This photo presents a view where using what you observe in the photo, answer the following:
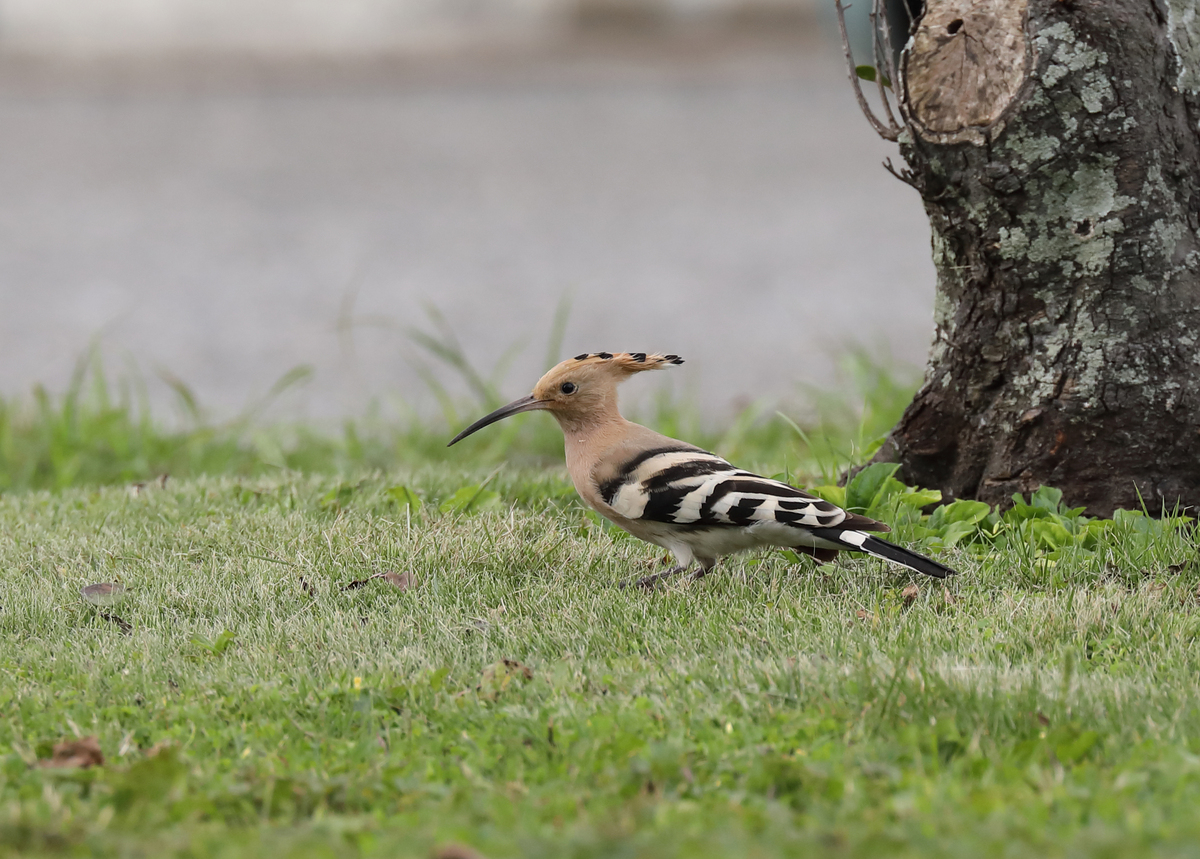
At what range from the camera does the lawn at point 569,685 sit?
246cm

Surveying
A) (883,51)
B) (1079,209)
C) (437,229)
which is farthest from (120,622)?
(437,229)

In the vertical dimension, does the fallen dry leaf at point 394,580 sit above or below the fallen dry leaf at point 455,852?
below

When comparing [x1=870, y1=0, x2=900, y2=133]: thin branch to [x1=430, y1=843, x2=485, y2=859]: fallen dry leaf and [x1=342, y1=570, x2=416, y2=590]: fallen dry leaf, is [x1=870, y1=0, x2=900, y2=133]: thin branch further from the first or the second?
[x1=430, y1=843, x2=485, y2=859]: fallen dry leaf

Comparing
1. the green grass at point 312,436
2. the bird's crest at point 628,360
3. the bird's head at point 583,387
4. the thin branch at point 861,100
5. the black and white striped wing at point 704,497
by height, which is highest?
the thin branch at point 861,100

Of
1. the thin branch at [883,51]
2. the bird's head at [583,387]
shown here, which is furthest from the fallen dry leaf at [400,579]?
the thin branch at [883,51]

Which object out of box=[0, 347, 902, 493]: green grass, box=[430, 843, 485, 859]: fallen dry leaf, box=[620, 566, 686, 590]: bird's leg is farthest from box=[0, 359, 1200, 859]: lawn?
box=[0, 347, 902, 493]: green grass

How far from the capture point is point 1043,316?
14.5ft

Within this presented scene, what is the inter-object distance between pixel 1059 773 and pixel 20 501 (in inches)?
170

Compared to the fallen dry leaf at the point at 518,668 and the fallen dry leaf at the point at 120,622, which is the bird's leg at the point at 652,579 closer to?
the fallen dry leaf at the point at 518,668

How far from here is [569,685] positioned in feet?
10.5

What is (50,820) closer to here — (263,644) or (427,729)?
(427,729)

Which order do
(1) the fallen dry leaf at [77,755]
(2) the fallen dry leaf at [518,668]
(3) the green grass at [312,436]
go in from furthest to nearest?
1. (3) the green grass at [312,436]
2. (2) the fallen dry leaf at [518,668]
3. (1) the fallen dry leaf at [77,755]

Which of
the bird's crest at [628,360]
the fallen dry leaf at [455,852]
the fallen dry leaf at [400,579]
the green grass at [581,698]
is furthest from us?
the bird's crest at [628,360]

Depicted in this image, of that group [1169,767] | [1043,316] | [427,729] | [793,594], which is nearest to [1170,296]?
[1043,316]
